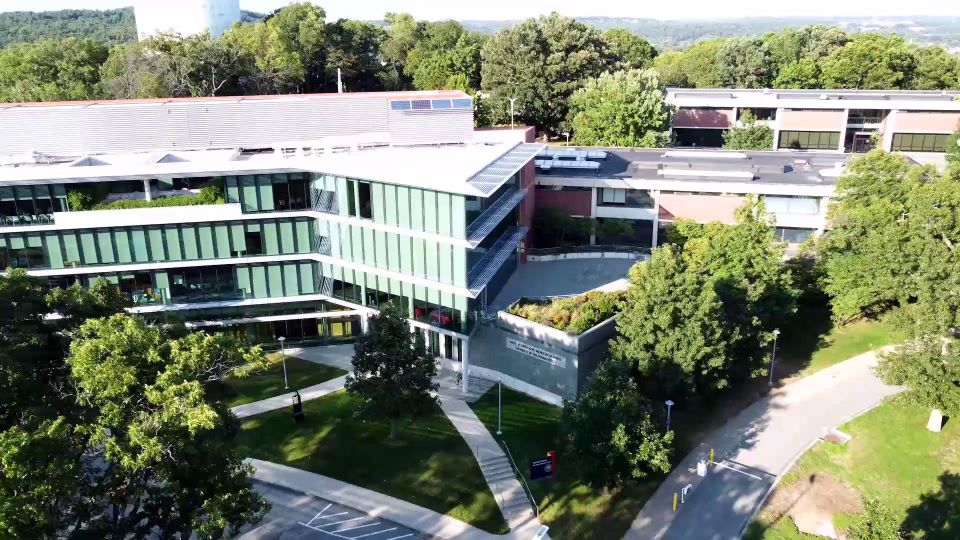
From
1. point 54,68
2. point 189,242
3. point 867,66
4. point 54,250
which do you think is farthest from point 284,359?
point 867,66

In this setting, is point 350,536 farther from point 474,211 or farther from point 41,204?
point 41,204

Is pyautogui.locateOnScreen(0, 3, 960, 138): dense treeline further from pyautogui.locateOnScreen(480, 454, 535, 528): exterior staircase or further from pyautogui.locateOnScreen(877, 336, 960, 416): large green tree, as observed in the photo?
pyautogui.locateOnScreen(480, 454, 535, 528): exterior staircase

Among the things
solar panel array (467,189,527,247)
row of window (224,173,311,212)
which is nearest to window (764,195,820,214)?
solar panel array (467,189,527,247)

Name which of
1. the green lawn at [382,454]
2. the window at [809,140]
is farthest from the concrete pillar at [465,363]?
the window at [809,140]

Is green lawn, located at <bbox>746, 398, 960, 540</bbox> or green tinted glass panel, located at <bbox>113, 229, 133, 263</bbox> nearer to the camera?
green lawn, located at <bbox>746, 398, 960, 540</bbox>

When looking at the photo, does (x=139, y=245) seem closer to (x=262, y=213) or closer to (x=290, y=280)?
→ (x=262, y=213)

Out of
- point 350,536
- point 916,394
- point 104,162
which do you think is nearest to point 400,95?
point 104,162
